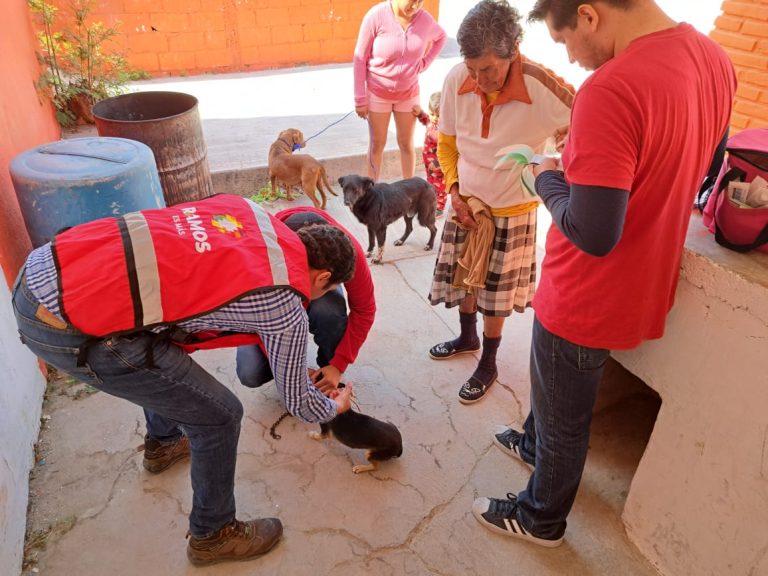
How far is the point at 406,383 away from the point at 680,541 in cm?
154

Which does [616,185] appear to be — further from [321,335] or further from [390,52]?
[390,52]

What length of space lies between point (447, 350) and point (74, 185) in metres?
2.30

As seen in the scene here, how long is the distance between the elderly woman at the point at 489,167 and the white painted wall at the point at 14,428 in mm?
2070

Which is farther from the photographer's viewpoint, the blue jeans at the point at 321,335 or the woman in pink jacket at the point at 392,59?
the woman in pink jacket at the point at 392,59

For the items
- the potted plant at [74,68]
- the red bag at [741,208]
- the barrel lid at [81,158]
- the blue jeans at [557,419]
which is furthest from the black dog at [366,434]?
the potted plant at [74,68]

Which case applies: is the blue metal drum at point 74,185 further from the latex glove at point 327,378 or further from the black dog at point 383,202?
the latex glove at point 327,378

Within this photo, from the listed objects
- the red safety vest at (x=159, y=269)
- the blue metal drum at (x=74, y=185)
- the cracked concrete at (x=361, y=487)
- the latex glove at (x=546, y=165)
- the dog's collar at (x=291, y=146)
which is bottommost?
the cracked concrete at (x=361, y=487)

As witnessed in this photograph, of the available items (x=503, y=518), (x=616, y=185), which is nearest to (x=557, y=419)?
(x=503, y=518)

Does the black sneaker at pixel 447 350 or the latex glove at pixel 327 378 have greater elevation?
the latex glove at pixel 327 378

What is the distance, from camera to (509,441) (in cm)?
273

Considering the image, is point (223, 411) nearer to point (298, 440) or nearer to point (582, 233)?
point (298, 440)

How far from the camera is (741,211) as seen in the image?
5.63ft

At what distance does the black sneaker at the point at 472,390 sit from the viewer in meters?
3.02

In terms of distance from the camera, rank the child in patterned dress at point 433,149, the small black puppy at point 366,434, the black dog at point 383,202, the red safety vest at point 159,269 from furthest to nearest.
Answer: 1. the child in patterned dress at point 433,149
2. the black dog at point 383,202
3. the small black puppy at point 366,434
4. the red safety vest at point 159,269
